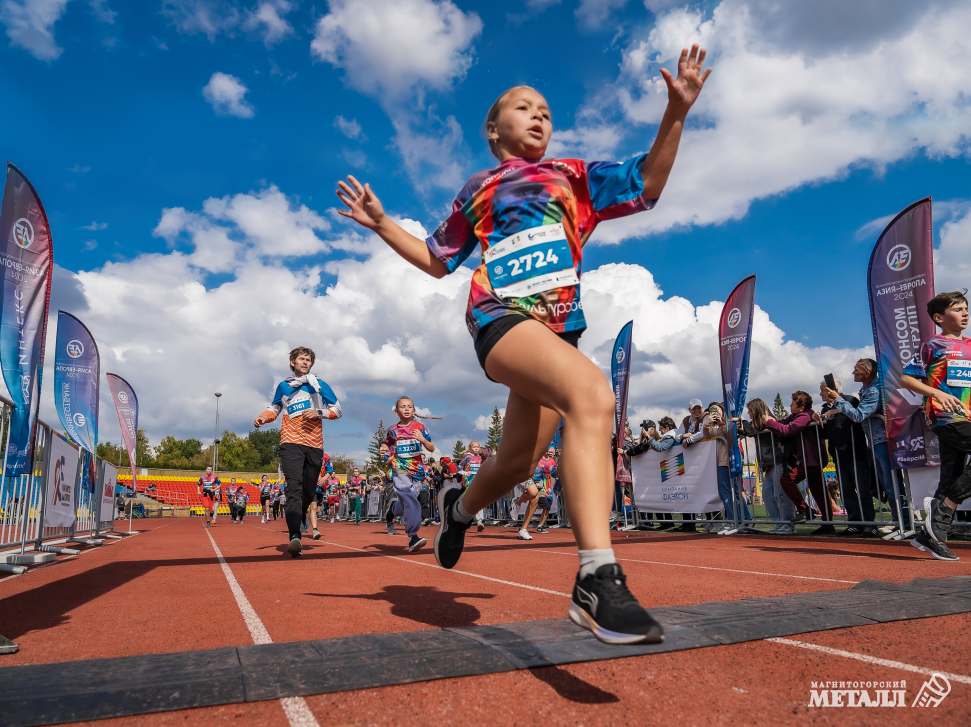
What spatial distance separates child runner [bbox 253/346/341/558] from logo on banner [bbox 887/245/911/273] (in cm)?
732

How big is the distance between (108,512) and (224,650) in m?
14.4

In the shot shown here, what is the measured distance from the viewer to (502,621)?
3.01m

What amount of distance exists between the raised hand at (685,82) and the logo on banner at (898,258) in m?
7.12

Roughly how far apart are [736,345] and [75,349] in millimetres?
12133

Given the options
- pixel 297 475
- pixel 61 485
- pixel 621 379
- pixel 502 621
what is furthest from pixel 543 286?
pixel 621 379

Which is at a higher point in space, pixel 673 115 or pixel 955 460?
pixel 673 115

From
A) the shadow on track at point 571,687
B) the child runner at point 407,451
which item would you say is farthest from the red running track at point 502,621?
the child runner at point 407,451

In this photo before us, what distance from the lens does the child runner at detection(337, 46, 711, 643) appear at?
185 centimetres

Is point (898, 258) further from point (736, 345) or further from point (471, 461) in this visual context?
point (471, 461)

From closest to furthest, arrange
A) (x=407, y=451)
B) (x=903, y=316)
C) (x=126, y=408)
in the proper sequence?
1. (x=903, y=316)
2. (x=407, y=451)
3. (x=126, y=408)

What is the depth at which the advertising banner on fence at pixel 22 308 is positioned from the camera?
5.93 metres

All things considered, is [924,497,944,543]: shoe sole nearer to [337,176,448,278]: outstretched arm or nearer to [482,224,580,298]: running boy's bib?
[482,224,580,298]: running boy's bib

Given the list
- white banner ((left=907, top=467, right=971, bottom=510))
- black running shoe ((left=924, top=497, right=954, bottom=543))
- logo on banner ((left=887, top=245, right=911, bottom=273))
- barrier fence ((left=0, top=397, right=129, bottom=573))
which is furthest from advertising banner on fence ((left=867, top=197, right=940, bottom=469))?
barrier fence ((left=0, top=397, right=129, bottom=573))

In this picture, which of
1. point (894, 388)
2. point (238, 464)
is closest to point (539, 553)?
point (894, 388)
